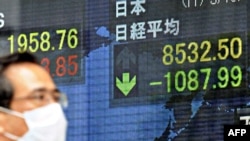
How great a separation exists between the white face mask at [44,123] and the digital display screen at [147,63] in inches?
131

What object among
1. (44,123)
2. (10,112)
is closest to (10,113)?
(10,112)

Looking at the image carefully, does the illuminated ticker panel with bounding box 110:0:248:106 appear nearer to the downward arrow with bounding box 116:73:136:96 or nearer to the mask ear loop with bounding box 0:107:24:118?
the downward arrow with bounding box 116:73:136:96

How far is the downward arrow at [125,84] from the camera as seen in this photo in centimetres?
555

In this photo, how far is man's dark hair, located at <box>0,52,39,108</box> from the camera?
6.04 feet

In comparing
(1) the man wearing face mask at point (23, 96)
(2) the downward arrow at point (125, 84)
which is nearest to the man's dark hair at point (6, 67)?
(1) the man wearing face mask at point (23, 96)

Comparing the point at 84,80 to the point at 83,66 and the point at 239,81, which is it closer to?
the point at 83,66

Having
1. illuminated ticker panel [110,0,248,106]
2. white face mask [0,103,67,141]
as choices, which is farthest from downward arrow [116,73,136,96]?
white face mask [0,103,67,141]

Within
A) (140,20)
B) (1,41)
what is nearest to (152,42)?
(140,20)

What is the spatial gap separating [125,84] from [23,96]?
3740 mm

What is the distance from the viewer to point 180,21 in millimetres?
5504

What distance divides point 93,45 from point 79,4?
0.27 metres

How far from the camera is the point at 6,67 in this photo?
186cm

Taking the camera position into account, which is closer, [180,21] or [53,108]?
[53,108]

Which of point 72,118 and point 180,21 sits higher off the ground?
point 180,21
